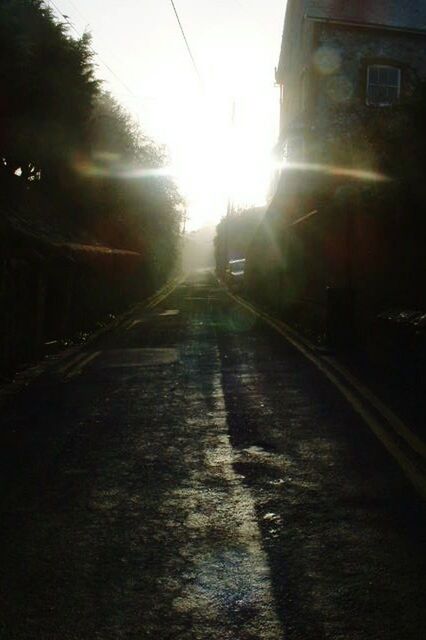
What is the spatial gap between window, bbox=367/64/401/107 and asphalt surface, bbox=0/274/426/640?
70.4ft

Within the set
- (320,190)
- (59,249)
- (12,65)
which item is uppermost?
(12,65)

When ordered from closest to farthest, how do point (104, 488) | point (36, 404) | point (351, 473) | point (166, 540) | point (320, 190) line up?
point (166, 540)
point (104, 488)
point (351, 473)
point (36, 404)
point (320, 190)

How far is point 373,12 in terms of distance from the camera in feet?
95.1

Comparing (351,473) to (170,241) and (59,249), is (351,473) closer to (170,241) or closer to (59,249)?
(59,249)

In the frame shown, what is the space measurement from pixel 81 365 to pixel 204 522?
8.91 meters

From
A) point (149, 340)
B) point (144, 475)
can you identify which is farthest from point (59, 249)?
point (144, 475)

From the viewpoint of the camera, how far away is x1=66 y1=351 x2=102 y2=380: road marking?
12.4 metres

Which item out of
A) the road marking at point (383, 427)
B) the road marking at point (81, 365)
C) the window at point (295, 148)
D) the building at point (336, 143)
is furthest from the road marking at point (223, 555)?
the window at point (295, 148)

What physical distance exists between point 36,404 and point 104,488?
13.4ft

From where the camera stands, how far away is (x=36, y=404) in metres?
9.72

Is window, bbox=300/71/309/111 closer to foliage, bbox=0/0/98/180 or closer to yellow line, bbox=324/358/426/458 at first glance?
foliage, bbox=0/0/98/180

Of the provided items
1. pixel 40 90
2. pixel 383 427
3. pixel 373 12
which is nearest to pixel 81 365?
pixel 383 427

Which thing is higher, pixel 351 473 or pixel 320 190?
pixel 320 190

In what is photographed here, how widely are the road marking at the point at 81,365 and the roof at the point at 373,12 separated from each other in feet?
63.0
